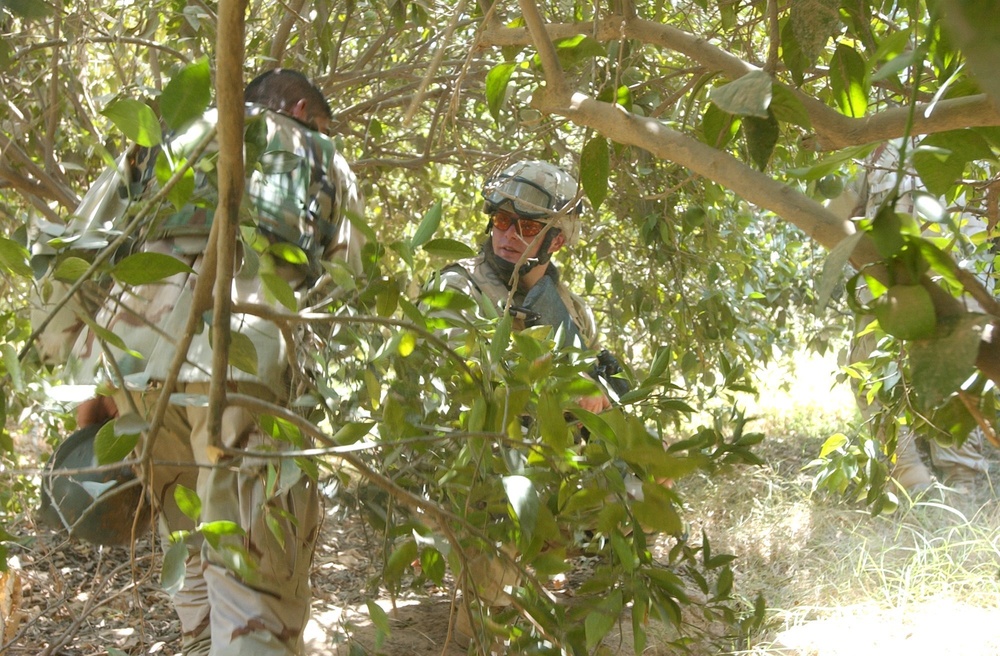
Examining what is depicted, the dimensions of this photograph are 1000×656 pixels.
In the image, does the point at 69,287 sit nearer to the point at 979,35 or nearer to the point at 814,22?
the point at 814,22

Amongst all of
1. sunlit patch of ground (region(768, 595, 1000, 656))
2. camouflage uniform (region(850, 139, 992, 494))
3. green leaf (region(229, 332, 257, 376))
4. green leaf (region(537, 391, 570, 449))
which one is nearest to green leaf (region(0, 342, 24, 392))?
green leaf (region(229, 332, 257, 376))

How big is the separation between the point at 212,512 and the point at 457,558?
75cm

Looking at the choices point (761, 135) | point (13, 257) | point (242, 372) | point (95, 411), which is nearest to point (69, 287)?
point (242, 372)

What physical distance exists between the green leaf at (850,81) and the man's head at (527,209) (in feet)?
6.13

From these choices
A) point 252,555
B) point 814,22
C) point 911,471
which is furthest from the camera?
point 911,471

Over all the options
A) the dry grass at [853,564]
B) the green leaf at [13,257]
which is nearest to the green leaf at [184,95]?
the green leaf at [13,257]

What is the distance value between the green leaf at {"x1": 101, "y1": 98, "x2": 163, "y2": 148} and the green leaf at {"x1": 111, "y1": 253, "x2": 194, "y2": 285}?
0.37ft

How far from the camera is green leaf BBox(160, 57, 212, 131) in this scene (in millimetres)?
930

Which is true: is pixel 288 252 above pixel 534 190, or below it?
below

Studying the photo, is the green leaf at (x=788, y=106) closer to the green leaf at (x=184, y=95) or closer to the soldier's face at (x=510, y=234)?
the green leaf at (x=184, y=95)

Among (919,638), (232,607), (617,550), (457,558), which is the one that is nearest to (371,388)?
(457,558)

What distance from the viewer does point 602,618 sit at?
144 cm

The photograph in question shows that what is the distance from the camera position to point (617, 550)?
1417 millimetres

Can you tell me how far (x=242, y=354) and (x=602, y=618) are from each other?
0.68 m
